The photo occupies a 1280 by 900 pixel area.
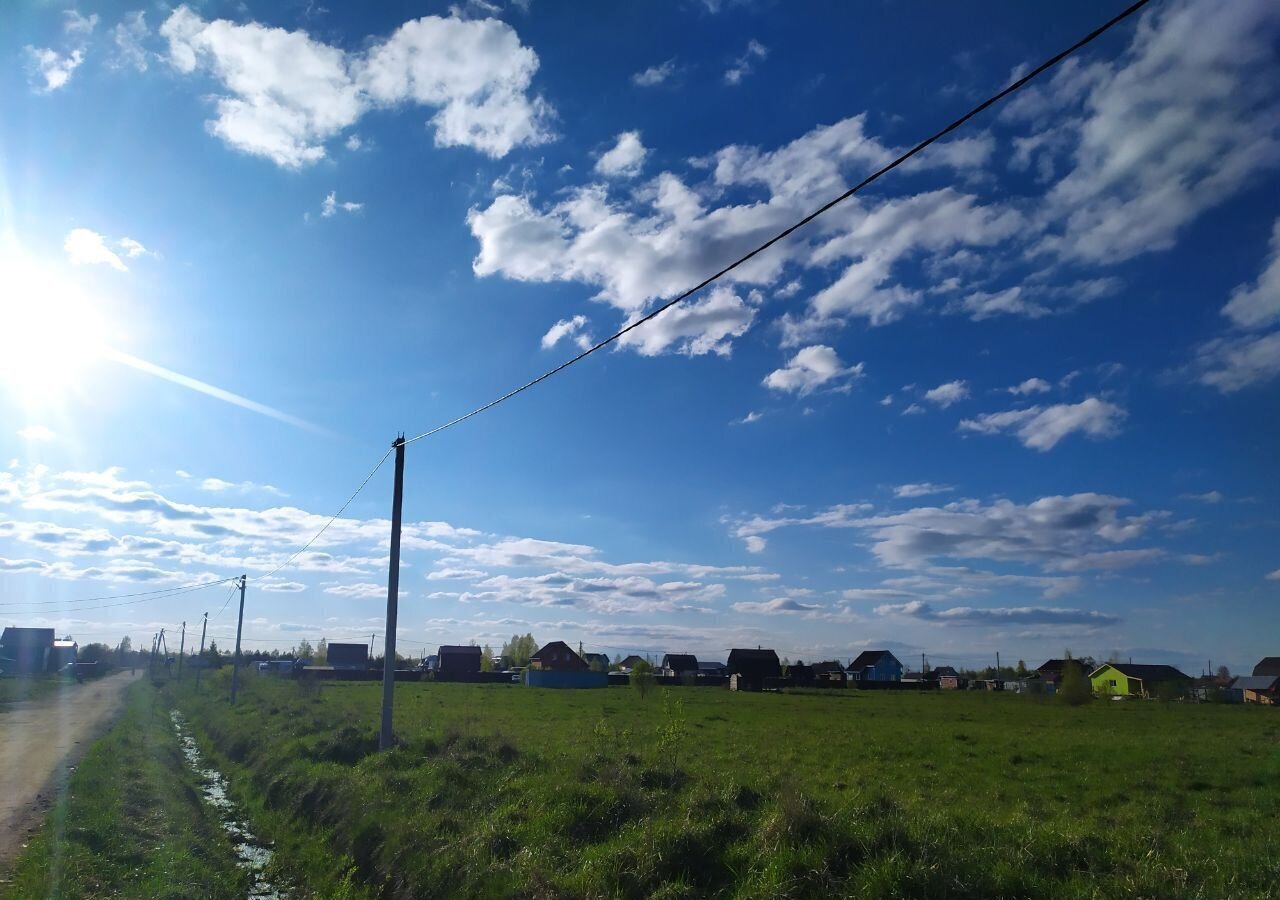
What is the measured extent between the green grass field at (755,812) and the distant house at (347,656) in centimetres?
9205

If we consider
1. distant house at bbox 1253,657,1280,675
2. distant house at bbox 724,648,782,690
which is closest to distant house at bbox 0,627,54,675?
distant house at bbox 724,648,782,690

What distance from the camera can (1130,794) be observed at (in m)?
18.9

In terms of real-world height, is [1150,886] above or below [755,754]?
above

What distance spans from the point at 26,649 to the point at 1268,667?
16999 cm

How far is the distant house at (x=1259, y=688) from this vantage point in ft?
310

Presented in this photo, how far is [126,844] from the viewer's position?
1400cm

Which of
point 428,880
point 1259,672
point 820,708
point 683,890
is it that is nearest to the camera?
point 683,890

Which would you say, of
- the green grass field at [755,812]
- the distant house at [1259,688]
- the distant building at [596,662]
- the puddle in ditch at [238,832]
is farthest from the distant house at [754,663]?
the puddle in ditch at [238,832]

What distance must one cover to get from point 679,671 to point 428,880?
385 feet

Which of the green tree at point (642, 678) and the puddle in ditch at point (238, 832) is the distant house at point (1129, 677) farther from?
the puddle in ditch at point (238, 832)

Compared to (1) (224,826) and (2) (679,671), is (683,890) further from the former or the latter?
(2) (679,671)

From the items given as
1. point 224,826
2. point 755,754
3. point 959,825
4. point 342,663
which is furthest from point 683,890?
point 342,663

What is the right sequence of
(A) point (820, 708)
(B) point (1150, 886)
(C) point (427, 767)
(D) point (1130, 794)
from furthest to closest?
(A) point (820, 708) → (D) point (1130, 794) → (C) point (427, 767) → (B) point (1150, 886)

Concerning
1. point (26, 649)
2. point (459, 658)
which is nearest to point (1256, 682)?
point (459, 658)
